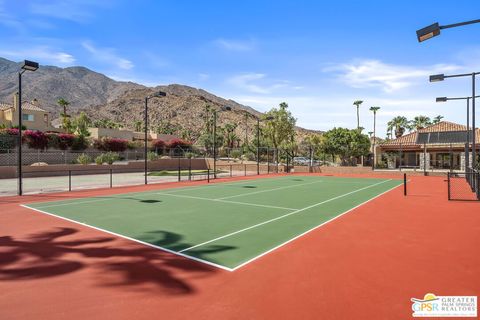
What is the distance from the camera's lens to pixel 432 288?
17.7ft

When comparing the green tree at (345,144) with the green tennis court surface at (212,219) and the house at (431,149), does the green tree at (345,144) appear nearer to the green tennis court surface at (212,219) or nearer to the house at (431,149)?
the house at (431,149)

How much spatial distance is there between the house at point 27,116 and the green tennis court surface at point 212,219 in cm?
5651

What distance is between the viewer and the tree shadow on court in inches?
228

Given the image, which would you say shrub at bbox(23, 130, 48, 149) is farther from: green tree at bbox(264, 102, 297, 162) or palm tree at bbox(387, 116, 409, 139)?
palm tree at bbox(387, 116, 409, 139)

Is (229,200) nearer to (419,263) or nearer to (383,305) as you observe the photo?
(419,263)

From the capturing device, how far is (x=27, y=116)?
209 ft

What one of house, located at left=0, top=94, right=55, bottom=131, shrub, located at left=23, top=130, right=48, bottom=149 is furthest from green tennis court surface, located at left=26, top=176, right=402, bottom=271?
house, located at left=0, top=94, right=55, bottom=131

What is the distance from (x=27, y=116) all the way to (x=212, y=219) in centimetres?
6710

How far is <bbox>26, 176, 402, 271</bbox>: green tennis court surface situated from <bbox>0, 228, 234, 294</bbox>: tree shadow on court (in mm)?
327

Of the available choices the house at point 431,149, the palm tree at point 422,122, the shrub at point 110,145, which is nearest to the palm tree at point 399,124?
the palm tree at point 422,122

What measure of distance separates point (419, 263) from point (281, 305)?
351 centimetres

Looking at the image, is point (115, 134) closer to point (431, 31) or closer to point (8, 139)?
point (8, 139)

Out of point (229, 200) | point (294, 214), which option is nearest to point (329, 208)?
point (294, 214)

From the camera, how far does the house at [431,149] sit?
37188 millimetres
